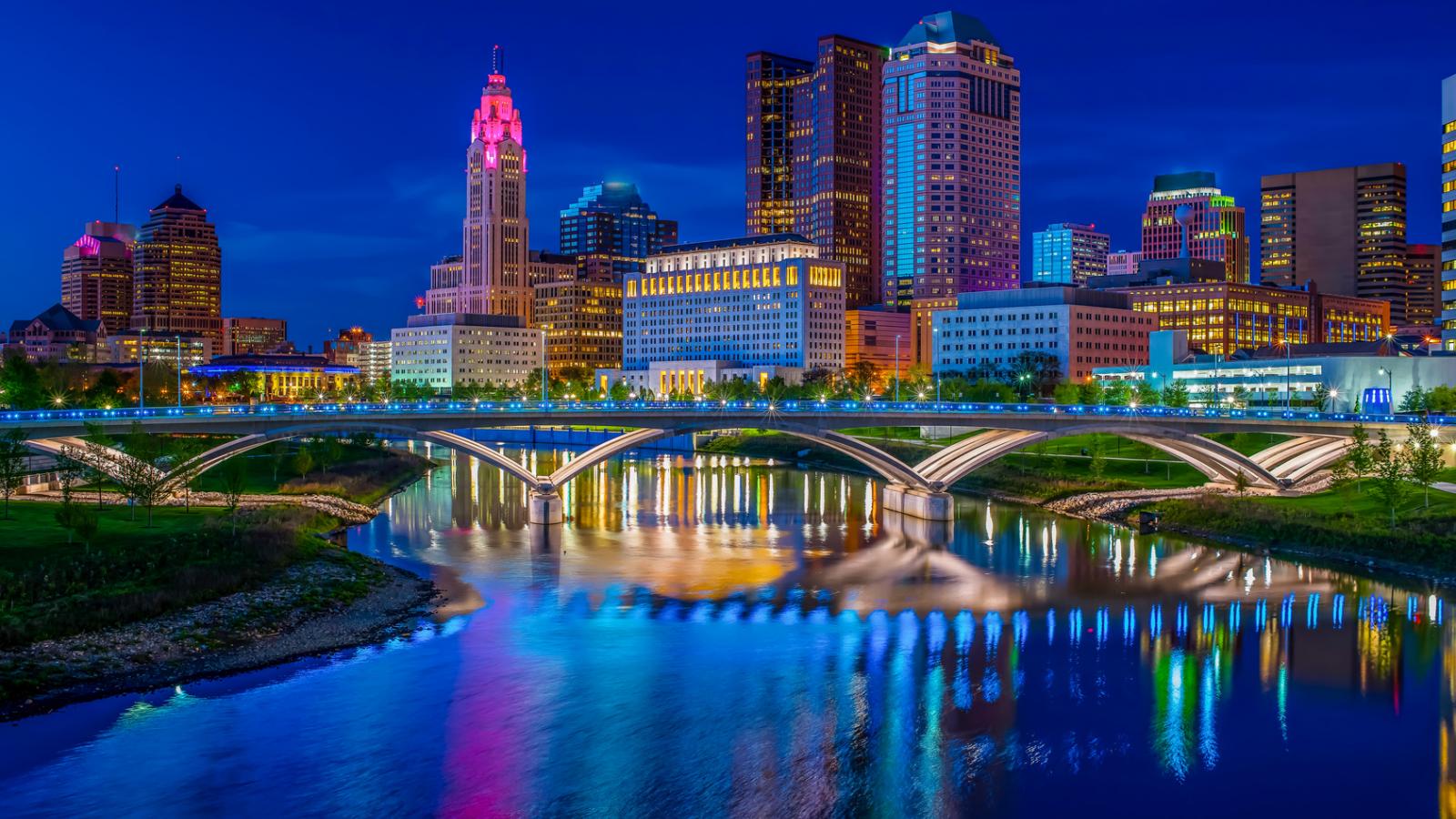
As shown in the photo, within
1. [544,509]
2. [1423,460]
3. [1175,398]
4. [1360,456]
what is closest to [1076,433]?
[1360,456]

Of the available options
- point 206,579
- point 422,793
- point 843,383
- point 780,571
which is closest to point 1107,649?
point 780,571

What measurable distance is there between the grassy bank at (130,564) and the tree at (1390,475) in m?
52.4

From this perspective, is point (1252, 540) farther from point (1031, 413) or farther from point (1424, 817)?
point (1424, 817)

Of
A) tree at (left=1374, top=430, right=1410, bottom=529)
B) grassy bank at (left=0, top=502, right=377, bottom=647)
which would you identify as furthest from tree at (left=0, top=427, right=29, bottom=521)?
tree at (left=1374, top=430, right=1410, bottom=529)

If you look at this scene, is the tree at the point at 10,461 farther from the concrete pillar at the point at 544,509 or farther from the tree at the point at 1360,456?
the tree at the point at 1360,456

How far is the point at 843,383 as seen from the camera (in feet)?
634

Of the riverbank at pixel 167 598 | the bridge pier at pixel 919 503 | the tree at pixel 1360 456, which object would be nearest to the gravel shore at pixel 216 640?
the riverbank at pixel 167 598

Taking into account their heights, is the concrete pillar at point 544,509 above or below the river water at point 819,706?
above

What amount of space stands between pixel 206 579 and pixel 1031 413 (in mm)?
53096

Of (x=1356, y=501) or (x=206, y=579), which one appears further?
(x=1356, y=501)

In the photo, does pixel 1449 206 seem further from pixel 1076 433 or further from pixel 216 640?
pixel 216 640

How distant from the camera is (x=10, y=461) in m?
65.8

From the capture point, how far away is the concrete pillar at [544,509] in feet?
268

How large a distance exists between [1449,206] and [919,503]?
80.4m
